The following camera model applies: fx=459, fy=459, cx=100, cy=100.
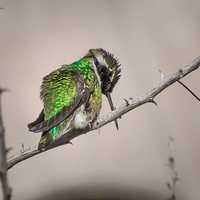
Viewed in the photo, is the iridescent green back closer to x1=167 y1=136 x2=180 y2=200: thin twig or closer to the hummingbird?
the hummingbird

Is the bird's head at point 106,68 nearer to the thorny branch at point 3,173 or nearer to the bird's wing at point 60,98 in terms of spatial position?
the bird's wing at point 60,98

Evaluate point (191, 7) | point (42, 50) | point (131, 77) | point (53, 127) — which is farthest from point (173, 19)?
point (53, 127)

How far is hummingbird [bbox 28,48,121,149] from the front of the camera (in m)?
0.66

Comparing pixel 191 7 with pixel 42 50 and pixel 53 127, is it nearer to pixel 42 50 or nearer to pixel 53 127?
pixel 42 50

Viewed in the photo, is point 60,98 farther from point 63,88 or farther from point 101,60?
point 101,60

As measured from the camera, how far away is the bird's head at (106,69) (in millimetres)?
750

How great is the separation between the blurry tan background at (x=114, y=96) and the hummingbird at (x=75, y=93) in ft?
0.13

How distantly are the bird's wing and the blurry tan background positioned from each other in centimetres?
6

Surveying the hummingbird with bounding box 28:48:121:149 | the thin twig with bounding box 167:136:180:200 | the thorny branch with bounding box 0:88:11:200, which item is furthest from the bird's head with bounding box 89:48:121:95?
the thorny branch with bounding box 0:88:11:200

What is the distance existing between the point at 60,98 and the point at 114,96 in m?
0.14

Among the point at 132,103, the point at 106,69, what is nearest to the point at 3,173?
the point at 132,103

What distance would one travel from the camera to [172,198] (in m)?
0.81

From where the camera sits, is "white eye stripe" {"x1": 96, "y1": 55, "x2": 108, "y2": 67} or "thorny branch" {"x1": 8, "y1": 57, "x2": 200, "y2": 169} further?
"white eye stripe" {"x1": 96, "y1": 55, "x2": 108, "y2": 67}

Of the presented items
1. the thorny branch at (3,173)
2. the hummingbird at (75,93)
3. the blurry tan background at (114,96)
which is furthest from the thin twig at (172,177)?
the thorny branch at (3,173)
